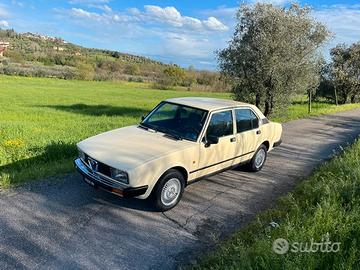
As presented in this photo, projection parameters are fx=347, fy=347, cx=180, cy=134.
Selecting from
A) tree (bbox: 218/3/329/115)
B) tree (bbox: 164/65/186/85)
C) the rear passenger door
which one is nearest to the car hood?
the rear passenger door

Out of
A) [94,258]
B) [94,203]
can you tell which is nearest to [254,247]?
[94,258]

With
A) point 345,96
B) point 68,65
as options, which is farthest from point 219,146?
point 68,65

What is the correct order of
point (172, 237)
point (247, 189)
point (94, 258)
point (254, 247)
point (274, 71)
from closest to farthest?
point (254, 247) → point (94, 258) → point (172, 237) → point (247, 189) → point (274, 71)

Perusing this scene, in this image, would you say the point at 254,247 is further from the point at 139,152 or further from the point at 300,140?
the point at 300,140

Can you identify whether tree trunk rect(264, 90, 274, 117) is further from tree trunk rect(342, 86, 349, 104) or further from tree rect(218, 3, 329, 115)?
tree trunk rect(342, 86, 349, 104)

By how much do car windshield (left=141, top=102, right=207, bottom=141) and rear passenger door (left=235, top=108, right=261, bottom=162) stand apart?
0.97 metres

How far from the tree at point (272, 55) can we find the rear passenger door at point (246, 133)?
815 centimetres

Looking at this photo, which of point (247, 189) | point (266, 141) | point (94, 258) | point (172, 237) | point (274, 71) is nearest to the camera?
point (94, 258)

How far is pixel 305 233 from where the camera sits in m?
3.92

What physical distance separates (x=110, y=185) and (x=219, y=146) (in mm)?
2121

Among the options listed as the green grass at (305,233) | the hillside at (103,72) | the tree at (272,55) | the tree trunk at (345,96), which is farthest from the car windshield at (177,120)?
the tree trunk at (345,96)

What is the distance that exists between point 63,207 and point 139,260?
1793 mm

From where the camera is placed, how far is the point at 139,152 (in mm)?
5199

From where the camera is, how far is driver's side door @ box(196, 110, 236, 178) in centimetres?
588
